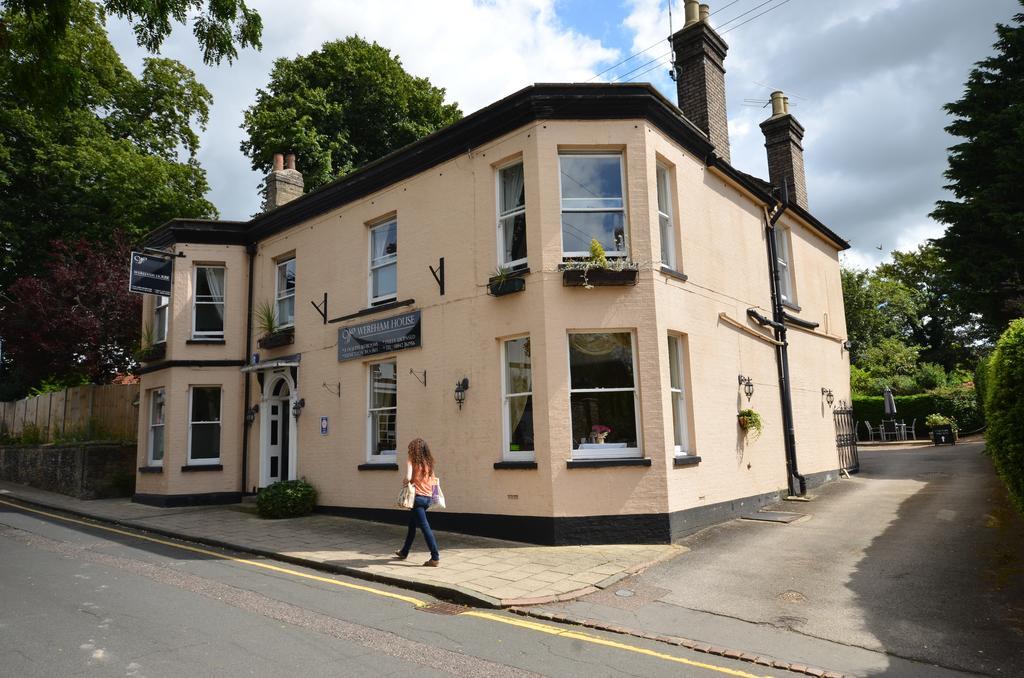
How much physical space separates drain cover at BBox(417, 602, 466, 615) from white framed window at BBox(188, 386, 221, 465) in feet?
35.6

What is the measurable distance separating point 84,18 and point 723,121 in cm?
1630

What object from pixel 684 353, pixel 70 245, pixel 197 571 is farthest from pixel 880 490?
pixel 70 245

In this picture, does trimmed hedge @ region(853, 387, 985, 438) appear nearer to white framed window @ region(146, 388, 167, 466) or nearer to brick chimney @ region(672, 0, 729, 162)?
brick chimney @ region(672, 0, 729, 162)

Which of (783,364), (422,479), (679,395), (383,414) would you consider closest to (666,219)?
(679,395)

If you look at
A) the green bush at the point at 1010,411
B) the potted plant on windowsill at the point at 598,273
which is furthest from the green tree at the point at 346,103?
the green bush at the point at 1010,411

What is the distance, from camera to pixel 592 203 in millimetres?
11086

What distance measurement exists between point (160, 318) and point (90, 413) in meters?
5.25

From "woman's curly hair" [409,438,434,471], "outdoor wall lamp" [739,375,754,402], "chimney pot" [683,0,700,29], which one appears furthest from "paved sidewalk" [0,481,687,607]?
"chimney pot" [683,0,700,29]

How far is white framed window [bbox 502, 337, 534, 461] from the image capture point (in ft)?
35.0

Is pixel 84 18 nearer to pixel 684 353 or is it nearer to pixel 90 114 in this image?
pixel 90 114

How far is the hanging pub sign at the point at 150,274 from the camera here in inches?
617

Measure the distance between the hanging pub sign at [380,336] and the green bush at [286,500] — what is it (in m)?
2.80

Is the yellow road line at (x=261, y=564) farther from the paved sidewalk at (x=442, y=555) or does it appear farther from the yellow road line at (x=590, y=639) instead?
the yellow road line at (x=590, y=639)

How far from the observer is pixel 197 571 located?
29.0ft
